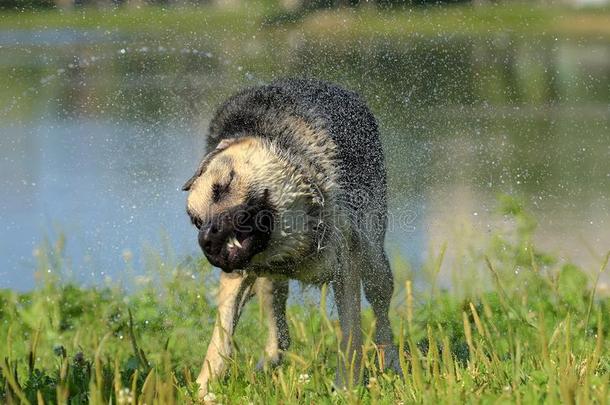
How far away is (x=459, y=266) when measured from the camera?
7.74 meters

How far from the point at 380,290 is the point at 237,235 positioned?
151 cm

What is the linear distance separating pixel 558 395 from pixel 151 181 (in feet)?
18.3

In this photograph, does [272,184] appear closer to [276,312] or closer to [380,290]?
[380,290]

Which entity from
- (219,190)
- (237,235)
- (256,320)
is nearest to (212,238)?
(237,235)

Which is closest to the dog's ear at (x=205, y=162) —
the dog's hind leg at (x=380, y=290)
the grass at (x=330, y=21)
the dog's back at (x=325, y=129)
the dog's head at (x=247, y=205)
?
the dog's head at (x=247, y=205)

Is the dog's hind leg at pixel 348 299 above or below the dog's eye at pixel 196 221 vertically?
below

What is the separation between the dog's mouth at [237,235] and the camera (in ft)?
17.4

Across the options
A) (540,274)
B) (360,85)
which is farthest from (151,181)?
(540,274)

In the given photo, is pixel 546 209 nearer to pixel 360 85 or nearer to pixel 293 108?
pixel 360 85

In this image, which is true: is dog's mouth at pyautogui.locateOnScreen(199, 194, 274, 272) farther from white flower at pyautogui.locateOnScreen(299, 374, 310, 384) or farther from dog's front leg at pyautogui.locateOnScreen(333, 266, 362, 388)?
white flower at pyautogui.locateOnScreen(299, 374, 310, 384)

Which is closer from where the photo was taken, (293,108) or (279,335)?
(293,108)

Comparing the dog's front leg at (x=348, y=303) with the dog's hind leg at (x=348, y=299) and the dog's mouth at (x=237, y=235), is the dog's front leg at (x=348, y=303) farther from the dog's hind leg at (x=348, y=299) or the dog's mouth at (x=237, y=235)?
the dog's mouth at (x=237, y=235)

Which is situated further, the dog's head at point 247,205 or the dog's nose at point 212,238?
the dog's head at point 247,205

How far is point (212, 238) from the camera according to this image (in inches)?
208
